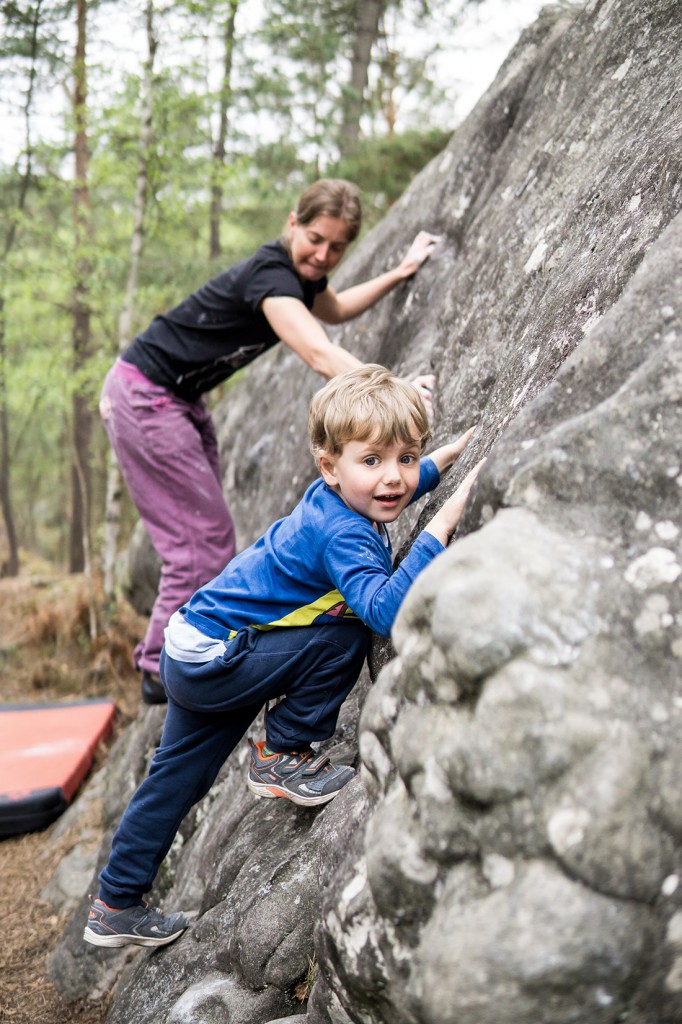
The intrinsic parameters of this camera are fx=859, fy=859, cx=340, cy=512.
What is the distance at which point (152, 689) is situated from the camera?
17.4 feet

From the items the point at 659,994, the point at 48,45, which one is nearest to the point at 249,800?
the point at 659,994

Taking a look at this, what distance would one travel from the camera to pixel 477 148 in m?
5.56

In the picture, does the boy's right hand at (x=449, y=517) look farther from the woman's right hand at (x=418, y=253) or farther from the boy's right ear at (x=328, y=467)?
the woman's right hand at (x=418, y=253)

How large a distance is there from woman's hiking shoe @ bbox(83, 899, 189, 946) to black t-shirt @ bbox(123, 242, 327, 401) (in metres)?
2.84

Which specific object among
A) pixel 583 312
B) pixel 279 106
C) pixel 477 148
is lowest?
pixel 583 312

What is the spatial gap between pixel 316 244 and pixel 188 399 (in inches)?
51.4

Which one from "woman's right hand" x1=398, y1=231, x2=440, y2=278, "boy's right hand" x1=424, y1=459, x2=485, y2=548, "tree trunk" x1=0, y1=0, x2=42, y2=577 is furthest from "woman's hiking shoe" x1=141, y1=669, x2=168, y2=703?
"tree trunk" x1=0, y1=0, x2=42, y2=577

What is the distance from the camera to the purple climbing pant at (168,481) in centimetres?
501

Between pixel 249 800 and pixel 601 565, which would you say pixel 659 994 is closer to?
pixel 601 565

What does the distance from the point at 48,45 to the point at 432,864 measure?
45.5 ft

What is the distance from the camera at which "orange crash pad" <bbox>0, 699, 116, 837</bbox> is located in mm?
6613

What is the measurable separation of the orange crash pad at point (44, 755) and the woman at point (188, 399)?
202 centimetres

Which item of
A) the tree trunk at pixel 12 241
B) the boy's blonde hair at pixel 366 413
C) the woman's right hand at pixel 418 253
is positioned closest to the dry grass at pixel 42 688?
the tree trunk at pixel 12 241

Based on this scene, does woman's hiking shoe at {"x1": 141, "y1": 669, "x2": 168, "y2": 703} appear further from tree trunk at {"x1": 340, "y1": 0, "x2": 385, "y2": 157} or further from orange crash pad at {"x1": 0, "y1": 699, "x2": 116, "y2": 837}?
tree trunk at {"x1": 340, "y1": 0, "x2": 385, "y2": 157}
